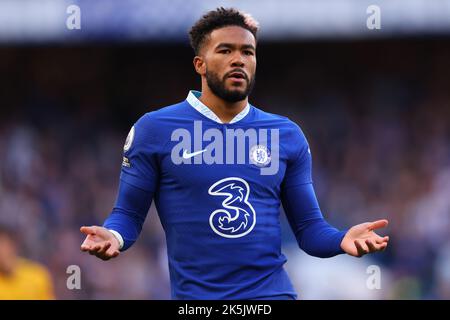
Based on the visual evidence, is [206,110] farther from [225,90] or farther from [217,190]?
[217,190]

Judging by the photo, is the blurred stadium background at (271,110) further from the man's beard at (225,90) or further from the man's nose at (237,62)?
the man's nose at (237,62)

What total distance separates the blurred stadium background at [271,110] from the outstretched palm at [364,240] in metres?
5.66

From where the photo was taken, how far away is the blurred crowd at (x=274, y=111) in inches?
443

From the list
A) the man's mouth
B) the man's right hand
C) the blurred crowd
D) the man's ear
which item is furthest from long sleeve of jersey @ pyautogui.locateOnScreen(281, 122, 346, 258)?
the blurred crowd

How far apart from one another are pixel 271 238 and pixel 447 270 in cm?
617

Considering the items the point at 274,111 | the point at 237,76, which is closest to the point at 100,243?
the point at 237,76

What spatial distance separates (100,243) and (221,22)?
52.3 inches

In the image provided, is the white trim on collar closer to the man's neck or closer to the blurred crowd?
the man's neck

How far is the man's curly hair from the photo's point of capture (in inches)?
206

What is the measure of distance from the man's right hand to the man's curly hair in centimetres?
117

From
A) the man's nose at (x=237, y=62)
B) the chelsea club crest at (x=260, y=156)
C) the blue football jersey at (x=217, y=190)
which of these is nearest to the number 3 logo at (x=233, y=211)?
the blue football jersey at (x=217, y=190)

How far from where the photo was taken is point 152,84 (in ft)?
44.0
